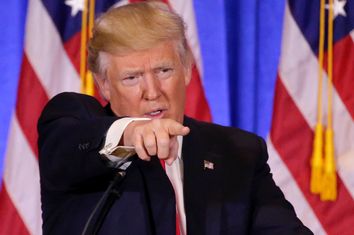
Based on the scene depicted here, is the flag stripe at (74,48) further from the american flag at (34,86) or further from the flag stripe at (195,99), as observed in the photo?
the flag stripe at (195,99)

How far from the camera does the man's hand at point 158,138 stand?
1.10 meters

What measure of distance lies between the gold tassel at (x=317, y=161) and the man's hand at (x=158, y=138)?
1.55 meters

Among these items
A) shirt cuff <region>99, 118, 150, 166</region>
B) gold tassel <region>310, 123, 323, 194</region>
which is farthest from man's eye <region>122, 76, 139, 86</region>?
gold tassel <region>310, 123, 323, 194</region>

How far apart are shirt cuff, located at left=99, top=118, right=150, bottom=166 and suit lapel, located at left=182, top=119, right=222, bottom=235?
0.42 meters

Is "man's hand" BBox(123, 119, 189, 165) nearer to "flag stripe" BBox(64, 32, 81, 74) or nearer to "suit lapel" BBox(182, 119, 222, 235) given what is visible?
"suit lapel" BBox(182, 119, 222, 235)

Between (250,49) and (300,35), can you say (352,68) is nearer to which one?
(300,35)

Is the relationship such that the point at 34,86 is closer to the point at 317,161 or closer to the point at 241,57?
the point at 241,57

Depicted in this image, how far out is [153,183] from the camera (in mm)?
1592

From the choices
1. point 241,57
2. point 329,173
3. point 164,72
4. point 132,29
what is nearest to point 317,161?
point 329,173

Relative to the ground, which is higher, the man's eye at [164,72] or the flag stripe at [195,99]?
the man's eye at [164,72]

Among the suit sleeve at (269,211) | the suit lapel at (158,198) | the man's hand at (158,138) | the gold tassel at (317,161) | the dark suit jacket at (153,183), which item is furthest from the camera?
the gold tassel at (317,161)

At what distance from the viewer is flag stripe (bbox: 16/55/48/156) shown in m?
2.51

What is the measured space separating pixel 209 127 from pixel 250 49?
75 centimetres

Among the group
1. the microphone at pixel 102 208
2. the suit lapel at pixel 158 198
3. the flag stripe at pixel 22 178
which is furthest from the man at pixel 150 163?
the flag stripe at pixel 22 178
